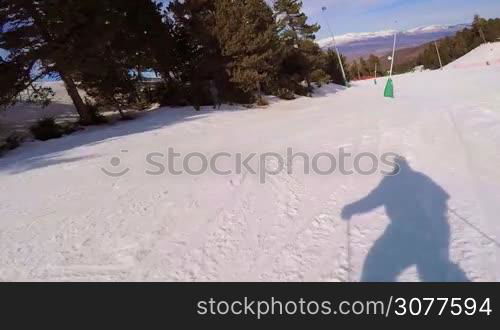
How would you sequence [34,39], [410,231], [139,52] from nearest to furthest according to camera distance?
[410,231], [34,39], [139,52]

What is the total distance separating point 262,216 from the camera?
481 centimetres

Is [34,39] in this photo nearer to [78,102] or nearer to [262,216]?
[78,102]

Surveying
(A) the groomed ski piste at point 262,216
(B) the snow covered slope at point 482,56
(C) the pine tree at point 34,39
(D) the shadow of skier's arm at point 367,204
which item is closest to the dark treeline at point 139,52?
(C) the pine tree at point 34,39

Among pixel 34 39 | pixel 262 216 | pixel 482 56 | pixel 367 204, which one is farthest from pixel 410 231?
pixel 482 56

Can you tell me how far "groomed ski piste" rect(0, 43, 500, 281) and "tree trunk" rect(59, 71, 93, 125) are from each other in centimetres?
589

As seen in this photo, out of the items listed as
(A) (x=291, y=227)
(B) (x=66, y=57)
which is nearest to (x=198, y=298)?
(A) (x=291, y=227)

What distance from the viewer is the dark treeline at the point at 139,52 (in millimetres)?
12477

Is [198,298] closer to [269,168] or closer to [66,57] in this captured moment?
[269,168]

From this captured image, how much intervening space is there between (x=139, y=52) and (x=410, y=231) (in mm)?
15685

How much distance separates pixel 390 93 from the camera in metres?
19.1

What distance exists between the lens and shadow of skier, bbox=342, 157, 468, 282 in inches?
132

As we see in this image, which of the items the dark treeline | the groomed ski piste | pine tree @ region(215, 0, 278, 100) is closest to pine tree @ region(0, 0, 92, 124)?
the dark treeline

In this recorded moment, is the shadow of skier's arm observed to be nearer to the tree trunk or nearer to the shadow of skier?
the shadow of skier

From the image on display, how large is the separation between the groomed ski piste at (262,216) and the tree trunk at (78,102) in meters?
5.89
